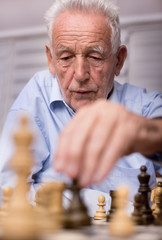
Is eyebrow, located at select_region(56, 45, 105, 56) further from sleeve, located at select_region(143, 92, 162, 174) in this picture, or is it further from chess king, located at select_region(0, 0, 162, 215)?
sleeve, located at select_region(143, 92, 162, 174)

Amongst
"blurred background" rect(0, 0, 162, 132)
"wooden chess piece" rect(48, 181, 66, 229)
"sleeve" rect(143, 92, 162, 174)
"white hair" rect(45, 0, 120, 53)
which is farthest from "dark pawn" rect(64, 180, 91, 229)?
"blurred background" rect(0, 0, 162, 132)

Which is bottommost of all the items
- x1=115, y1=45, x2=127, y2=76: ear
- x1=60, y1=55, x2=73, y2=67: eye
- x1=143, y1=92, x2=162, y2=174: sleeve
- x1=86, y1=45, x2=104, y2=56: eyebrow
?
x1=143, y1=92, x2=162, y2=174: sleeve

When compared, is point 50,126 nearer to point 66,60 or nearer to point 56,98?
point 56,98

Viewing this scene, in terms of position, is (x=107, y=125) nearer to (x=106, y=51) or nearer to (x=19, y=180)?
(x=19, y=180)

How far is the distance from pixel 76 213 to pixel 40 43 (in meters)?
3.32

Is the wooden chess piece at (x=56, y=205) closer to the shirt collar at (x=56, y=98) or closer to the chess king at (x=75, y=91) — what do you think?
the chess king at (x=75, y=91)

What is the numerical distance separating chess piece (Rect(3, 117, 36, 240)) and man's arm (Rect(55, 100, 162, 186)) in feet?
0.23

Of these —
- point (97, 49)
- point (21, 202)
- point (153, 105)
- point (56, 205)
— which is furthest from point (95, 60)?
point (21, 202)

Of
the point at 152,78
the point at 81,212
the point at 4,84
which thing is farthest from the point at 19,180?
the point at 4,84

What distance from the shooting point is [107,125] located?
0.70m

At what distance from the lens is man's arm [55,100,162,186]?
0.68 metres

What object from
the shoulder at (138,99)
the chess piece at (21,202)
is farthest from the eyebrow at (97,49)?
the chess piece at (21,202)

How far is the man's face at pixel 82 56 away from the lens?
5.61 feet

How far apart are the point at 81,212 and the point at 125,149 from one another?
0.17 m
